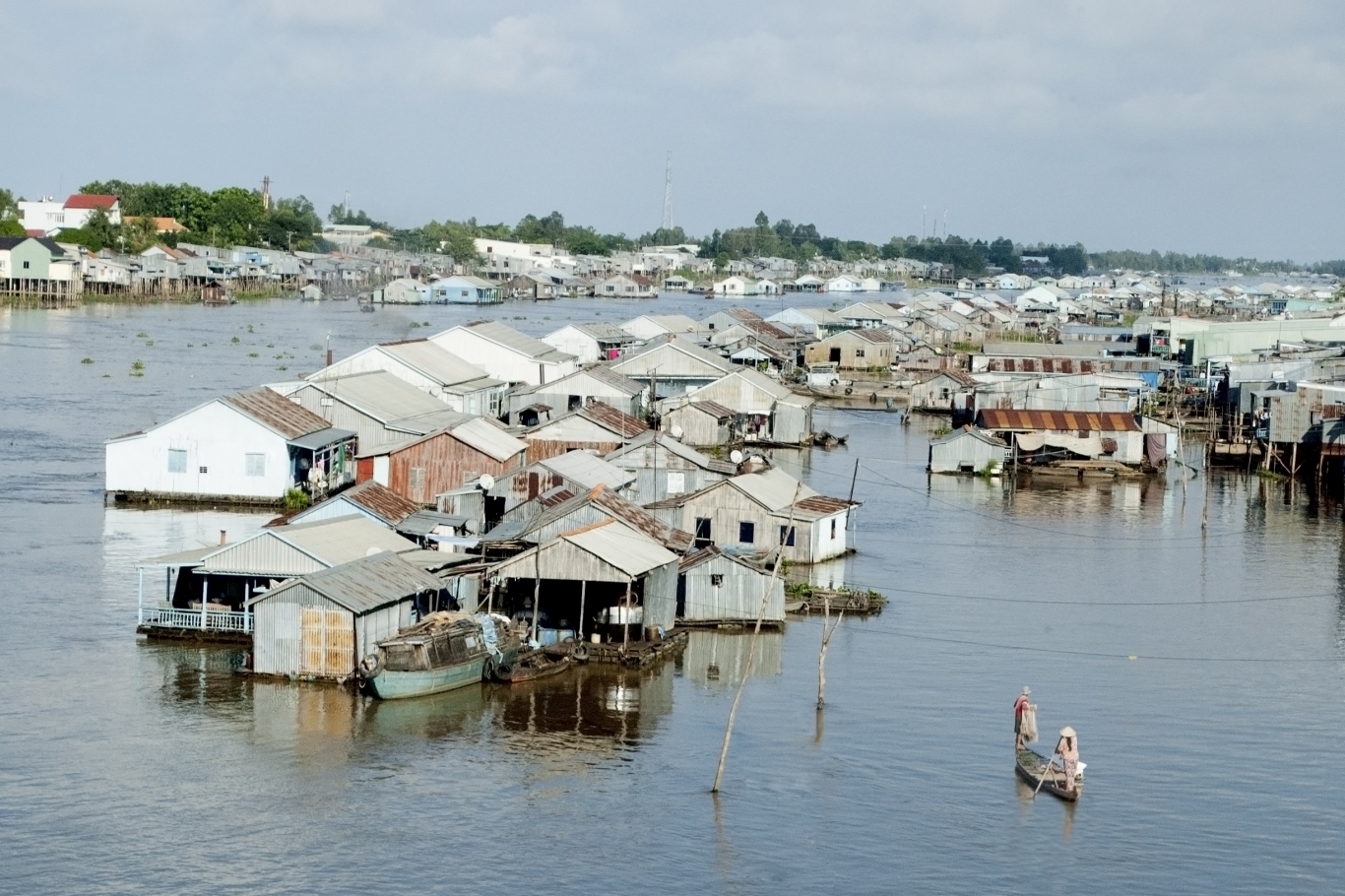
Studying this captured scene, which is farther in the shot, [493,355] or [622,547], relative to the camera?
[493,355]

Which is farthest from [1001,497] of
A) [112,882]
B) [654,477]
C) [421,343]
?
[112,882]

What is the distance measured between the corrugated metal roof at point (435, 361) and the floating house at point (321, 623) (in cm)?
1786

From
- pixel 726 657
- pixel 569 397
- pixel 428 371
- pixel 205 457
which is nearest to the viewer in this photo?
pixel 726 657

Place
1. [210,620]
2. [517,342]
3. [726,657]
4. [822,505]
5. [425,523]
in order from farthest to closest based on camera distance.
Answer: [517,342]
[822,505]
[425,523]
[726,657]
[210,620]

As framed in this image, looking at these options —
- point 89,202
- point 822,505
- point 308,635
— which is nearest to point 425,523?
point 308,635

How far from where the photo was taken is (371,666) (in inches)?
666

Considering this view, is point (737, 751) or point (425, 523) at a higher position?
point (425, 523)

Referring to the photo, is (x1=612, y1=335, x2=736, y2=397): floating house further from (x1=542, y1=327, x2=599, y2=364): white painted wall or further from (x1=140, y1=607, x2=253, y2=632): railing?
(x1=140, y1=607, x2=253, y2=632): railing

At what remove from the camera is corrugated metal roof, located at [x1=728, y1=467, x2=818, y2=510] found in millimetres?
23625

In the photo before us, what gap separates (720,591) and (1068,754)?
19.8 ft

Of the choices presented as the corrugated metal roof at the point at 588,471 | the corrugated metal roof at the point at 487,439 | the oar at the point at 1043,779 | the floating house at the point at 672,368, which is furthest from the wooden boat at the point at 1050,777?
the floating house at the point at 672,368

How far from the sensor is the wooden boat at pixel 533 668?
58.1 feet

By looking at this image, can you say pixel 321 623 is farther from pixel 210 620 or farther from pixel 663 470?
pixel 663 470

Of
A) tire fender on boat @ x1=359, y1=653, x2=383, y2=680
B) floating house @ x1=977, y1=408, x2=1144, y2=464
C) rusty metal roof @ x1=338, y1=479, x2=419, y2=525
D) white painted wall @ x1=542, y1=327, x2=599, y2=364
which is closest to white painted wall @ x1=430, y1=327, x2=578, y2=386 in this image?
white painted wall @ x1=542, y1=327, x2=599, y2=364
